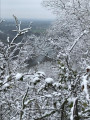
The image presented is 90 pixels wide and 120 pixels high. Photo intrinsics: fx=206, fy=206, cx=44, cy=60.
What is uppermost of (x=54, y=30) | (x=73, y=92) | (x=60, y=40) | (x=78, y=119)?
(x=54, y=30)

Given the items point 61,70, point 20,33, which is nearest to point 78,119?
point 61,70

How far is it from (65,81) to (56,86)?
0.20 meters

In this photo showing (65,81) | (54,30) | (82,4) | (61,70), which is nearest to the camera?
(65,81)

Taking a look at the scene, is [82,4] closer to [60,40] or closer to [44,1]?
[44,1]

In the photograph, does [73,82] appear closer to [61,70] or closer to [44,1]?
[61,70]

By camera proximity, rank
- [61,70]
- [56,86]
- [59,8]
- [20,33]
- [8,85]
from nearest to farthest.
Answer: [8,85] → [56,86] → [61,70] → [20,33] → [59,8]

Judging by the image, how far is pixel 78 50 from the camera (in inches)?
513

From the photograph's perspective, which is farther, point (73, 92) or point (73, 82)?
point (73, 82)

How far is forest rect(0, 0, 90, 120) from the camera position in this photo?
1850 mm

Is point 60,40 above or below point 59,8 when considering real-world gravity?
below

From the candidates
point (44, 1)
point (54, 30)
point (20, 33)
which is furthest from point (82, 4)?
point (20, 33)

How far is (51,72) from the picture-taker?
14.4 metres

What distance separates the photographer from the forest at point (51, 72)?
1.85m

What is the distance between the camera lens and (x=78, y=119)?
6.10 feet
